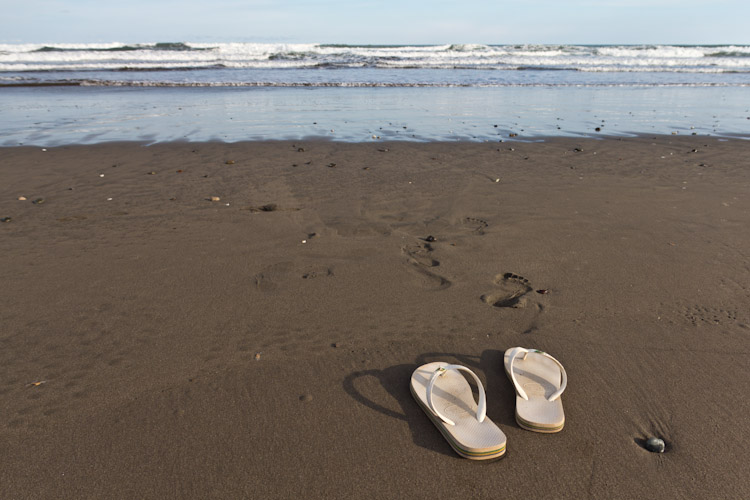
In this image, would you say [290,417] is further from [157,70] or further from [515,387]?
[157,70]

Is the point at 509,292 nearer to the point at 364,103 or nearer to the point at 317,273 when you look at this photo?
the point at 317,273

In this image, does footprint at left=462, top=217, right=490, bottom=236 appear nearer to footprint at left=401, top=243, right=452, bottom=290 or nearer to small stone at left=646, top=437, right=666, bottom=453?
footprint at left=401, top=243, right=452, bottom=290

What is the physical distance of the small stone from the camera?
1.96 m

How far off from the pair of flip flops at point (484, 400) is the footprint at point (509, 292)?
0.58 meters

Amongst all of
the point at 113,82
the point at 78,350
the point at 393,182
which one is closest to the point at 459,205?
the point at 393,182

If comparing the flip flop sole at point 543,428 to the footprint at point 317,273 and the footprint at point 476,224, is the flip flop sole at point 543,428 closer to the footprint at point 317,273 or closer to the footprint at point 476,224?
the footprint at point 317,273

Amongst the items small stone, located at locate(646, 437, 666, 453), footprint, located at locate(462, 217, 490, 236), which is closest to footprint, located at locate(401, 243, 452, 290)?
footprint, located at locate(462, 217, 490, 236)

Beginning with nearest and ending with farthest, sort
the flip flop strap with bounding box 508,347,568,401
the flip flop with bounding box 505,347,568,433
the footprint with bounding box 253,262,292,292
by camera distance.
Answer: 1. the flip flop with bounding box 505,347,568,433
2. the flip flop strap with bounding box 508,347,568,401
3. the footprint with bounding box 253,262,292,292

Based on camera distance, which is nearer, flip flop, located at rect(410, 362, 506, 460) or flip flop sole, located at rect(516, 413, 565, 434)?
flip flop, located at rect(410, 362, 506, 460)

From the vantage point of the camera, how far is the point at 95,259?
3.68 m

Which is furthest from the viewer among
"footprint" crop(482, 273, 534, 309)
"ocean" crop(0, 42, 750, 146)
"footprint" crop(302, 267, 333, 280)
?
"ocean" crop(0, 42, 750, 146)

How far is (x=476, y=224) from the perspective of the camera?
14.5 ft

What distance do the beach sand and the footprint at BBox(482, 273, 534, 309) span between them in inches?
1.2

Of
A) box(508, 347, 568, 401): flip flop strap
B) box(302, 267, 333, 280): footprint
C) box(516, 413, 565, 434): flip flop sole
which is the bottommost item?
box(516, 413, 565, 434): flip flop sole
